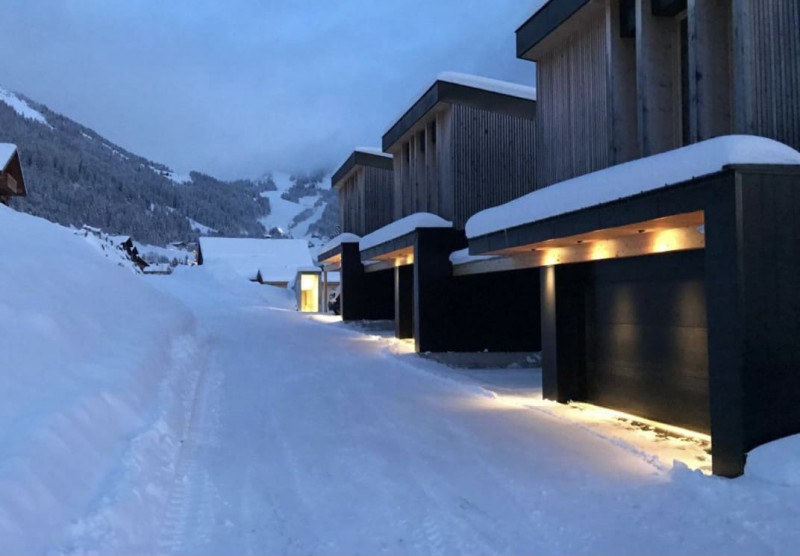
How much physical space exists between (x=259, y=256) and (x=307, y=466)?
5848 centimetres

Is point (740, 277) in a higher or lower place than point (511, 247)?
lower

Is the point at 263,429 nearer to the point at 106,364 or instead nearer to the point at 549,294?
the point at 106,364

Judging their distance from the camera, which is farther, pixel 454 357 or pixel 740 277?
pixel 454 357

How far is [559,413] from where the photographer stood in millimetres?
9477

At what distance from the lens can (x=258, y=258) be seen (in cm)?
6266

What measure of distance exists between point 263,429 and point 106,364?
2.34 metres

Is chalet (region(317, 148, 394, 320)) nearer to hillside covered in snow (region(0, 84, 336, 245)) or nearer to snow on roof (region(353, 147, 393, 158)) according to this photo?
snow on roof (region(353, 147, 393, 158))

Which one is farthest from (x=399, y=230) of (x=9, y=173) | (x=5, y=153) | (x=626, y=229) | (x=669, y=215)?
(x=9, y=173)

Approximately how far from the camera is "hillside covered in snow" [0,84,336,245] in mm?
122312

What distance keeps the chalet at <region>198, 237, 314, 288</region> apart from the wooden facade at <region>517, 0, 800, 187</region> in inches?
1706

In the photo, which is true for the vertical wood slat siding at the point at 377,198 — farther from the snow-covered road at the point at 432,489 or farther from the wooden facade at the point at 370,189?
the snow-covered road at the point at 432,489

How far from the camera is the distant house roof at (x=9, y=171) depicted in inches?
1232

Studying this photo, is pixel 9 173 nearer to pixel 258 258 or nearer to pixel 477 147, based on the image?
pixel 477 147

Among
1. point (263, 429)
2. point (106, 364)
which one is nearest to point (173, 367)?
point (106, 364)
